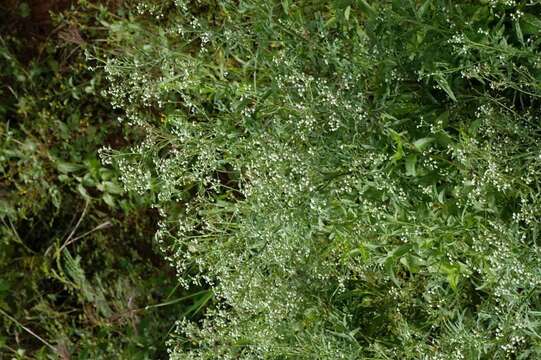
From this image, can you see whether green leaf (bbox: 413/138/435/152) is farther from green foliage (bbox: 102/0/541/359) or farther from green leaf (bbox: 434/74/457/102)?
green leaf (bbox: 434/74/457/102)

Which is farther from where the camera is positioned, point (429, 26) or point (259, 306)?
point (259, 306)

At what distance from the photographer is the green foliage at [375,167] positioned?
9.16 ft

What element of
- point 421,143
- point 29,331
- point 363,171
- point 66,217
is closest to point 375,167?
point 363,171

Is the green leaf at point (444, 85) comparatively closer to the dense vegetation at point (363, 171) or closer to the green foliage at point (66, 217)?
the dense vegetation at point (363, 171)

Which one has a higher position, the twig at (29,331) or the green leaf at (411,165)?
the green leaf at (411,165)

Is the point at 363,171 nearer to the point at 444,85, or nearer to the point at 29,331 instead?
the point at 444,85

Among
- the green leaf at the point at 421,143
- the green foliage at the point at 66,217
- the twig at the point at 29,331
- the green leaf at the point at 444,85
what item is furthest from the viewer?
the twig at the point at 29,331

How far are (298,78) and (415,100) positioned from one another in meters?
0.59

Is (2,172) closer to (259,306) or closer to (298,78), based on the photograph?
(259,306)

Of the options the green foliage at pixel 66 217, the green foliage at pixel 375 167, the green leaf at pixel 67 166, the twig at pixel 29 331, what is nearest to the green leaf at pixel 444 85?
the green foliage at pixel 375 167

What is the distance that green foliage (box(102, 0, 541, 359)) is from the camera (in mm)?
2793

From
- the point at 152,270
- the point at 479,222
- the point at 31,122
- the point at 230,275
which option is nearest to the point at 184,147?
the point at 230,275

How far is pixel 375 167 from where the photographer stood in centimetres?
284

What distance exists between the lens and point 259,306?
335 centimetres
